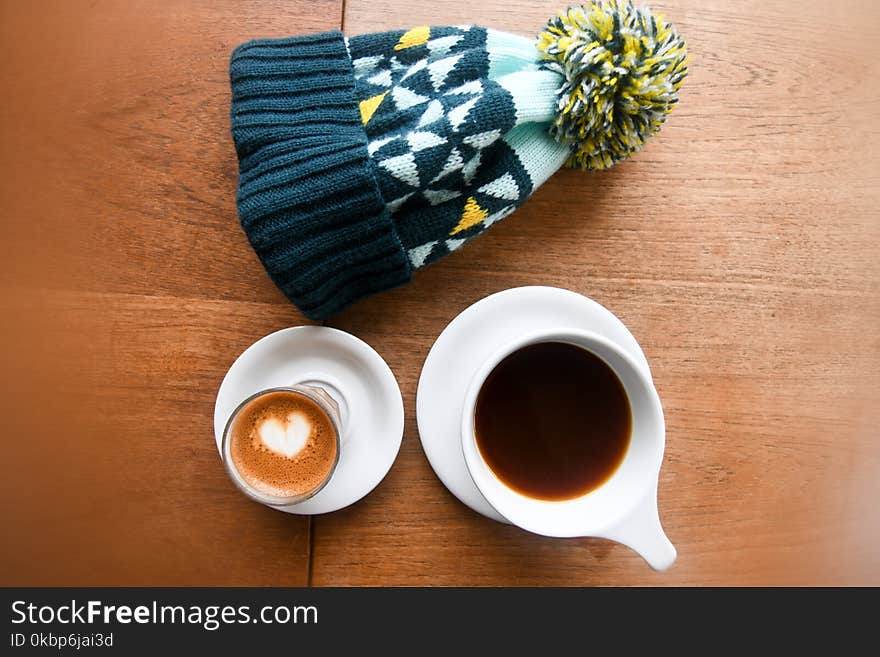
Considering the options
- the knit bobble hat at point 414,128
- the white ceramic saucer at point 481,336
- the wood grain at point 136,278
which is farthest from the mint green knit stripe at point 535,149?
the wood grain at point 136,278

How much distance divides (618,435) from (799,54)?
446 millimetres

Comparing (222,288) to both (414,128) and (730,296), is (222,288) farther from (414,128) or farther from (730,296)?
(730,296)

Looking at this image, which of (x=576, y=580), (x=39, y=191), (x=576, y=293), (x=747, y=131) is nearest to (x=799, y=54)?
(x=747, y=131)

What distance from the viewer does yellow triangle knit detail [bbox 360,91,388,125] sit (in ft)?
1.90

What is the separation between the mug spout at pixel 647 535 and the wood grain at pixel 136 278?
0.32 m

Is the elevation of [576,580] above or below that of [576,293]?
below

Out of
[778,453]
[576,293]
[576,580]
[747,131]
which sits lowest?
[576,580]

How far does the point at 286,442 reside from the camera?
569 millimetres

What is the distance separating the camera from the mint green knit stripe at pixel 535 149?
601 mm

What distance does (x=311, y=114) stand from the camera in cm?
57

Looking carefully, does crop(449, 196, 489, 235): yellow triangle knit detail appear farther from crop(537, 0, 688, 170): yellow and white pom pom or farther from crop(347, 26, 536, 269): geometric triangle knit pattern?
crop(537, 0, 688, 170): yellow and white pom pom

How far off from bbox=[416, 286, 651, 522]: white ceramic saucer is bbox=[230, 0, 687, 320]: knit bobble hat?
2.9 inches

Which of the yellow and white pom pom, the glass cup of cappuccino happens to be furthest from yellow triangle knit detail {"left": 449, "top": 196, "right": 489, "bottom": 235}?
the glass cup of cappuccino

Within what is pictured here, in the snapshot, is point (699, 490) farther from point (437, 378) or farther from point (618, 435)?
point (437, 378)
